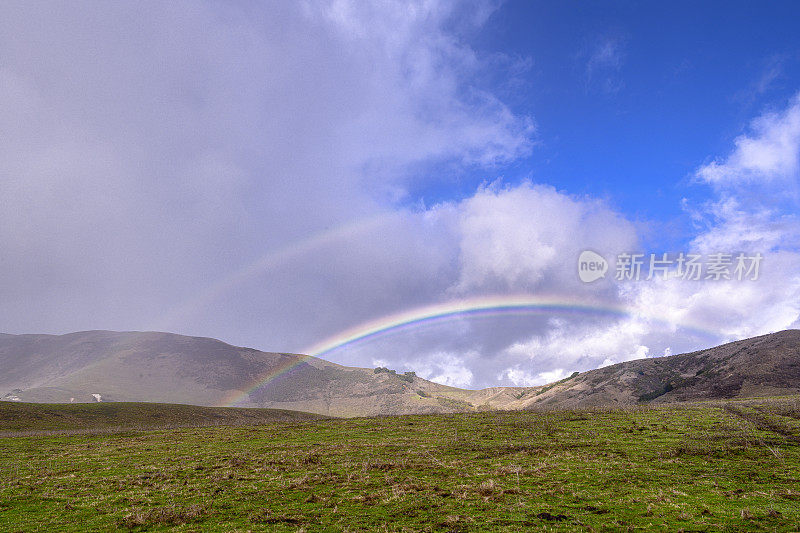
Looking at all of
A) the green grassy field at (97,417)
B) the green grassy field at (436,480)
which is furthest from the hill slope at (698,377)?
the green grassy field at (97,417)

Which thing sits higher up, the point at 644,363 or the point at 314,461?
the point at 644,363

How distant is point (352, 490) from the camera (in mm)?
21938

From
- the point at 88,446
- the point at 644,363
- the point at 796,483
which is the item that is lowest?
the point at 88,446

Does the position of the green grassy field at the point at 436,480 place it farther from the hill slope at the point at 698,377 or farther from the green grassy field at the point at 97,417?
the hill slope at the point at 698,377

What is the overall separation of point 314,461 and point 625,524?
69.0ft

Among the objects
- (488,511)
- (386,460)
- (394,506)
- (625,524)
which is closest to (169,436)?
(386,460)

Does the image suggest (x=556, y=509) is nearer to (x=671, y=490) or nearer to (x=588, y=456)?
(x=671, y=490)

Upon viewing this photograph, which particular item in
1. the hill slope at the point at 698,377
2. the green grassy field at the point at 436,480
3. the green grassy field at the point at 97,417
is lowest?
the green grassy field at the point at 97,417

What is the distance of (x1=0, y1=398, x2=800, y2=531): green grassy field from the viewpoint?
1722 cm

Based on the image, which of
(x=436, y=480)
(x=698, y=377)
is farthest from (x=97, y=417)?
(x=698, y=377)

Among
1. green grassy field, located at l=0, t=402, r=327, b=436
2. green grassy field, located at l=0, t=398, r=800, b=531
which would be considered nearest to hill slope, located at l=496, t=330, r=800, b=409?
green grassy field, located at l=0, t=398, r=800, b=531

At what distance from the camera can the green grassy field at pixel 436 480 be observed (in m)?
17.2

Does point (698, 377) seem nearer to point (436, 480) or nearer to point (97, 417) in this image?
point (436, 480)

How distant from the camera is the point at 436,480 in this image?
23.5 meters
